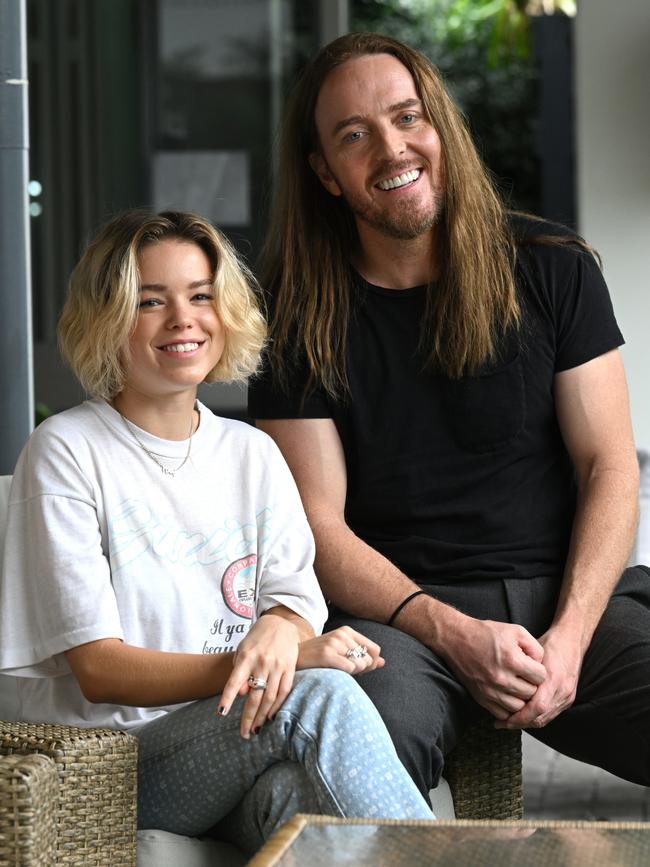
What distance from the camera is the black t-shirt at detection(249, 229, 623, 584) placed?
2.23 m

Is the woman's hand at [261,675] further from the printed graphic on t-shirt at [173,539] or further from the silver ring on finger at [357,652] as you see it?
the printed graphic on t-shirt at [173,539]

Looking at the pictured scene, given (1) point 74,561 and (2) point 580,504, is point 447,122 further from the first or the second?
(1) point 74,561

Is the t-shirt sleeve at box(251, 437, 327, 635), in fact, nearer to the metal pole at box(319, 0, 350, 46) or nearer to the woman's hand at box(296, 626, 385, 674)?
the woman's hand at box(296, 626, 385, 674)

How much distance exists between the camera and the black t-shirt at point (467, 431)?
88.0 inches

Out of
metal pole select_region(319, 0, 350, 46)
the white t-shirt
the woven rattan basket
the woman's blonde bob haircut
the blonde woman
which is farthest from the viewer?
metal pole select_region(319, 0, 350, 46)

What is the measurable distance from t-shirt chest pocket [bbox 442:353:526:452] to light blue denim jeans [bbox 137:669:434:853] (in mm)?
670

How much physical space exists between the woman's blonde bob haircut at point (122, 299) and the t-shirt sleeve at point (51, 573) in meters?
0.16

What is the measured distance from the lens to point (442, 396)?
227 centimetres

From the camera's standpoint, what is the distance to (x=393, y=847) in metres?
1.34

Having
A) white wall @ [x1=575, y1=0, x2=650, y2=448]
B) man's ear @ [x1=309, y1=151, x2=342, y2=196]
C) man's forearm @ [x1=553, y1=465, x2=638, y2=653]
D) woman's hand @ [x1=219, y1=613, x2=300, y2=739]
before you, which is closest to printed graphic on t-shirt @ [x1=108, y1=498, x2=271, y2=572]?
woman's hand @ [x1=219, y1=613, x2=300, y2=739]

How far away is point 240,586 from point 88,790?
0.43m

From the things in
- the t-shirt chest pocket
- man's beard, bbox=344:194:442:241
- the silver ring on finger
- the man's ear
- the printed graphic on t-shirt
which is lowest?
the silver ring on finger

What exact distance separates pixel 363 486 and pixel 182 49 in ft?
14.4

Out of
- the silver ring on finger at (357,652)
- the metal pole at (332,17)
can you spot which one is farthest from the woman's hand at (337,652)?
the metal pole at (332,17)
